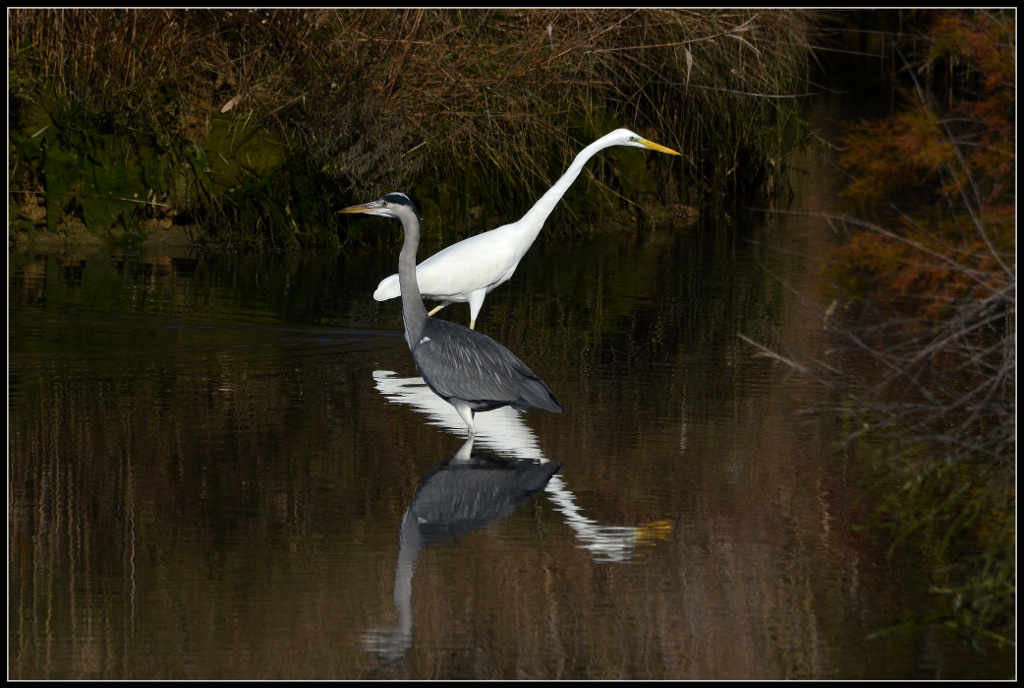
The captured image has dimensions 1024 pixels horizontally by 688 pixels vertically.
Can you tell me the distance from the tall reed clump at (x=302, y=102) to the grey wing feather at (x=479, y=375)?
240 inches

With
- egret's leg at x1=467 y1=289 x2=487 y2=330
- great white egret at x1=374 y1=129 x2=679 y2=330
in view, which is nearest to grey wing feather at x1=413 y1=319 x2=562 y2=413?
great white egret at x1=374 y1=129 x2=679 y2=330

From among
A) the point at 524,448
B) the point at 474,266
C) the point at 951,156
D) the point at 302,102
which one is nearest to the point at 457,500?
the point at 524,448

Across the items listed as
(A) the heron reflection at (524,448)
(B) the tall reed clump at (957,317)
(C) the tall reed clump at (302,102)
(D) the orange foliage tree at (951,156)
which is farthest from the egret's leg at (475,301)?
(C) the tall reed clump at (302,102)

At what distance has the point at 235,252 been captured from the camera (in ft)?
42.1

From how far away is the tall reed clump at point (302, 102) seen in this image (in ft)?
42.3

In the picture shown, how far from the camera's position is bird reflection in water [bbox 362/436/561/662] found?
5.01m

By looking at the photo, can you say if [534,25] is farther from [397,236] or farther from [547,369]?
[547,369]

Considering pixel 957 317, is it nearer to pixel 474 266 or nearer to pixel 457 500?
pixel 457 500

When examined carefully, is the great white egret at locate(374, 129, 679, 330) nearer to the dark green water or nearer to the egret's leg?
the egret's leg

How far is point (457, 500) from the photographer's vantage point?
19.6 ft

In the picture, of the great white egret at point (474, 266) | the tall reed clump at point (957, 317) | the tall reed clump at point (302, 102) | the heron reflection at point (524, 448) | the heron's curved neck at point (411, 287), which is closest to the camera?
the tall reed clump at point (957, 317)

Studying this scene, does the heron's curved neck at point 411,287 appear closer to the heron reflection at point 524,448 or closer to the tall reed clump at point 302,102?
the heron reflection at point 524,448

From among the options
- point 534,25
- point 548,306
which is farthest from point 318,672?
point 534,25

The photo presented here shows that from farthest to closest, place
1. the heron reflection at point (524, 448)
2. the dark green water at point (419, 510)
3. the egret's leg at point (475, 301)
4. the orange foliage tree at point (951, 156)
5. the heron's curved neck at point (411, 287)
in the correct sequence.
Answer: the egret's leg at point (475, 301), the heron's curved neck at point (411, 287), the orange foliage tree at point (951, 156), the heron reflection at point (524, 448), the dark green water at point (419, 510)
